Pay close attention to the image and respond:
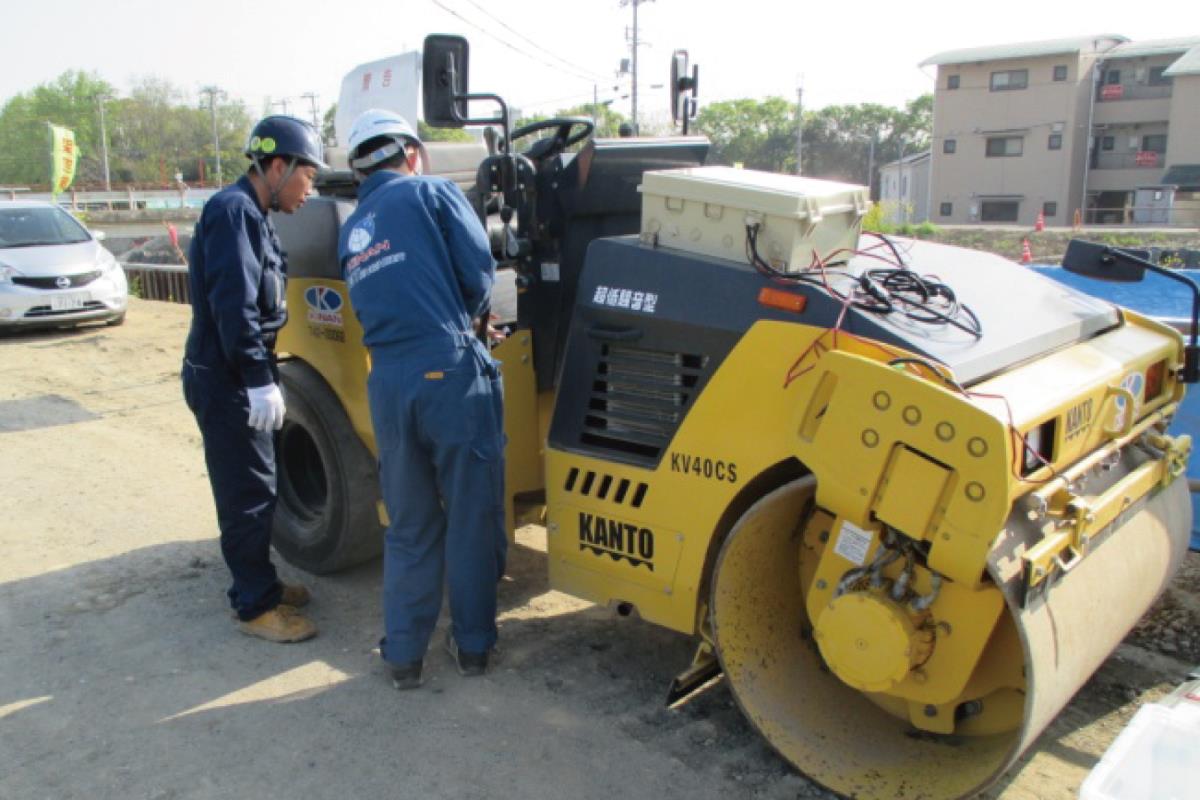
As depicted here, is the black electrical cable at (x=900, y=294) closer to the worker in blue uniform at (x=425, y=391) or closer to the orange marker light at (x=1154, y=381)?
the orange marker light at (x=1154, y=381)

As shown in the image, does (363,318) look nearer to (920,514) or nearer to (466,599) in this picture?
(466,599)

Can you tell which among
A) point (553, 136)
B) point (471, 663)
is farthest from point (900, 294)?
point (471, 663)

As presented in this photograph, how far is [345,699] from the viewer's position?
11.5 feet

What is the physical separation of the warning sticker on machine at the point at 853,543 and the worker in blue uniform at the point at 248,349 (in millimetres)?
2161

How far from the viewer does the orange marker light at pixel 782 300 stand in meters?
2.90

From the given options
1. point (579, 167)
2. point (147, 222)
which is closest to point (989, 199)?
point (147, 222)

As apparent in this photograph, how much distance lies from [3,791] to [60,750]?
214mm

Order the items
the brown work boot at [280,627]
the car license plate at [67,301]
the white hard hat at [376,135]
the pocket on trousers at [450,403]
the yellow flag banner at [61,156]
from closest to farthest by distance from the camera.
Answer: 1. the pocket on trousers at [450,403]
2. the white hard hat at [376,135]
3. the brown work boot at [280,627]
4. the car license plate at [67,301]
5. the yellow flag banner at [61,156]

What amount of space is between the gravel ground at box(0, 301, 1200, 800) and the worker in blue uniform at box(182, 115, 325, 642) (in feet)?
0.91

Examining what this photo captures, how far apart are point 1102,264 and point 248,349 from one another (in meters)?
3.17

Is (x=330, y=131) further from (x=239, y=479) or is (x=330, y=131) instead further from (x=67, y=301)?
(x=239, y=479)

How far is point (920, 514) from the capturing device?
8.34ft

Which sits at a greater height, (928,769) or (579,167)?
(579,167)

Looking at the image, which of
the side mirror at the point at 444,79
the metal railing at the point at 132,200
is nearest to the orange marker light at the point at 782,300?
the side mirror at the point at 444,79
